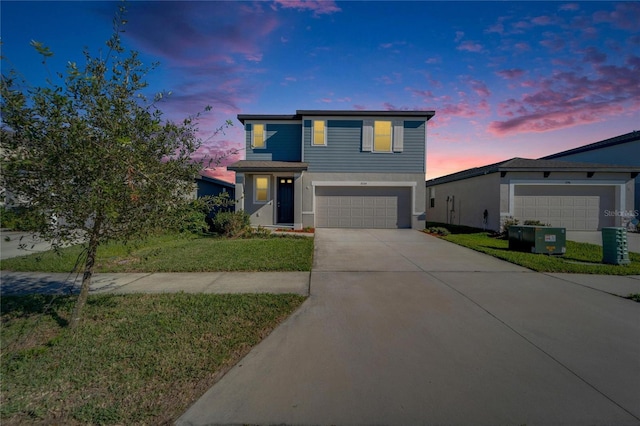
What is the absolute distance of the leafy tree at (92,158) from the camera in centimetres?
342

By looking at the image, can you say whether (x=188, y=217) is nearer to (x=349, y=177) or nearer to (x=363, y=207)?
(x=349, y=177)

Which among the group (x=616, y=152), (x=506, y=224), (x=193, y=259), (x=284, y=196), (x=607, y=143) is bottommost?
(x=193, y=259)

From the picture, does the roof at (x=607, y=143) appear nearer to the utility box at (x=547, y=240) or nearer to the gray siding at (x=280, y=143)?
the utility box at (x=547, y=240)

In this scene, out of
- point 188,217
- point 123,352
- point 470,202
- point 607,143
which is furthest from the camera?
point 607,143

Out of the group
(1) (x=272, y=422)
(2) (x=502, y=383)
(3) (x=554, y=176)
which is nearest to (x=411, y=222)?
(3) (x=554, y=176)

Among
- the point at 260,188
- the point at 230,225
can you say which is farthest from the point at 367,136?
the point at 230,225

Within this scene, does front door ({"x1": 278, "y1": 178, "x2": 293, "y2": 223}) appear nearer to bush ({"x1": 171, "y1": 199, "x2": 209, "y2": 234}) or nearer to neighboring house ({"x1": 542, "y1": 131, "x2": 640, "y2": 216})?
bush ({"x1": 171, "y1": 199, "x2": 209, "y2": 234})

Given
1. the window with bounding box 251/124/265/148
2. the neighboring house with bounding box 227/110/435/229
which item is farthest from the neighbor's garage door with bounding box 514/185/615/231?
the window with bounding box 251/124/265/148

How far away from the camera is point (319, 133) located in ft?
55.5

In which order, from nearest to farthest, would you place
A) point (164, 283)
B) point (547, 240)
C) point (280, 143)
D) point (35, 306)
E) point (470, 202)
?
point (35, 306), point (164, 283), point (547, 240), point (280, 143), point (470, 202)

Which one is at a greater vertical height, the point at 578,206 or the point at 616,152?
the point at 616,152

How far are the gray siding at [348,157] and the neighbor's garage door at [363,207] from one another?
1086 mm

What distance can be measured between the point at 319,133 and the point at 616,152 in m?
19.8

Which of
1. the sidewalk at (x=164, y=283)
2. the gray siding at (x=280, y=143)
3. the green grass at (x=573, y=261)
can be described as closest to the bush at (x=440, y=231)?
the green grass at (x=573, y=261)
